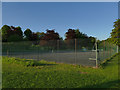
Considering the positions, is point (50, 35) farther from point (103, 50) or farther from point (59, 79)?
point (59, 79)

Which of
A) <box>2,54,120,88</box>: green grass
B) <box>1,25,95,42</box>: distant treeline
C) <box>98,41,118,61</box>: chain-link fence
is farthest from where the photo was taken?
<box>1,25,95,42</box>: distant treeline

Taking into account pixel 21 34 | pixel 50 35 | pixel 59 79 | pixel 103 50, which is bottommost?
pixel 59 79

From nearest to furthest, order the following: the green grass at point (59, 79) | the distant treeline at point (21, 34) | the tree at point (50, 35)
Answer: the green grass at point (59, 79), the distant treeline at point (21, 34), the tree at point (50, 35)

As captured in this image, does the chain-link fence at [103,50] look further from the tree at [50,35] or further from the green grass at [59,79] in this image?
the tree at [50,35]

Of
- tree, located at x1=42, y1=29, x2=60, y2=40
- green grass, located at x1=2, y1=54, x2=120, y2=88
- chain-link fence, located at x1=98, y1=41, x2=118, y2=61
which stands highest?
tree, located at x1=42, y1=29, x2=60, y2=40

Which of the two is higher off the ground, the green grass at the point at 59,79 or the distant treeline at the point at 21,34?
Answer: the distant treeline at the point at 21,34

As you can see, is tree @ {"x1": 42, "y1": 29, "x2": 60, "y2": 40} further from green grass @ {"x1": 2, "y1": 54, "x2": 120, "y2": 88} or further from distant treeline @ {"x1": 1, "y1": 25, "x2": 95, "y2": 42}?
green grass @ {"x1": 2, "y1": 54, "x2": 120, "y2": 88}

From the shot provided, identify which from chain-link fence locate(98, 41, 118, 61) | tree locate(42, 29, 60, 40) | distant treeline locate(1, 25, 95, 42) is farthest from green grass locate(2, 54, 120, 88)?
tree locate(42, 29, 60, 40)

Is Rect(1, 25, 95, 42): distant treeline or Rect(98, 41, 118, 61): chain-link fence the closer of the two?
Rect(98, 41, 118, 61): chain-link fence

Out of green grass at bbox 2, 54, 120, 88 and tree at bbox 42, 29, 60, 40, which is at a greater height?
tree at bbox 42, 29, 60, 40

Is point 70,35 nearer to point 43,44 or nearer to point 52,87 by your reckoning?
point 43,44

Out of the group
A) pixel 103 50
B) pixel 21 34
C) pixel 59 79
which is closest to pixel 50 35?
pixel 21 34

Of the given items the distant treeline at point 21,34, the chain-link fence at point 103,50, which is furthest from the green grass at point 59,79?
the distant treeline at point 21,34

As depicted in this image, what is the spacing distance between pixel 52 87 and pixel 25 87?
36.8 inches
